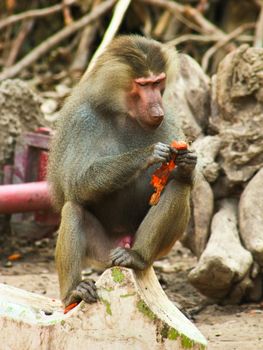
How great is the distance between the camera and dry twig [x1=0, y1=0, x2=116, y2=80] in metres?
10.8

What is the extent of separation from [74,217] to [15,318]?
0.66 metres

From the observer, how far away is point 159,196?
4973 mm

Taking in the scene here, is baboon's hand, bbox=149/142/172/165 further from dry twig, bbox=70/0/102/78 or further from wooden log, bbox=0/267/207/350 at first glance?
dry twig, bbox=70/0/102/78

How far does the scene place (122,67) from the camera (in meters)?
5.02

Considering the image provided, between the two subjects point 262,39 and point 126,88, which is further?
point 262,39

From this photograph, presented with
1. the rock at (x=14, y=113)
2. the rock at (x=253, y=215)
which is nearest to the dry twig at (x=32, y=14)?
the rock at (x=14, y=113)

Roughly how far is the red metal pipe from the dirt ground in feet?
1.76

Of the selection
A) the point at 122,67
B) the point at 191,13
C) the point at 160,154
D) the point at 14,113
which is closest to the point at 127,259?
the point at 160,154

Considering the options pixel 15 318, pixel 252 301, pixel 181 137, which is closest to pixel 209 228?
pixel 252 301

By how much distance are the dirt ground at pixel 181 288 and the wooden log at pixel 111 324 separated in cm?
81

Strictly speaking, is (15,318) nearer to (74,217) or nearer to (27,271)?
(74,217)

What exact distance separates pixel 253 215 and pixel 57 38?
5270 mm

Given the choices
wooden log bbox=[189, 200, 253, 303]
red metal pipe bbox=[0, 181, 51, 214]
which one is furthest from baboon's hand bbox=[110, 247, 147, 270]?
red metal pipe bbox=[0, 181, 51, 214]

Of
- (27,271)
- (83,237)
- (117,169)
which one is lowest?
(27,271)
